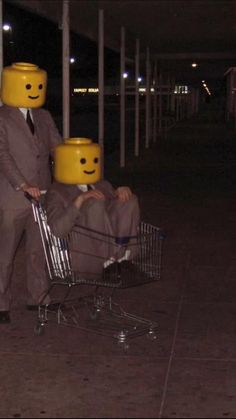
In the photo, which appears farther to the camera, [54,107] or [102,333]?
[54,107]

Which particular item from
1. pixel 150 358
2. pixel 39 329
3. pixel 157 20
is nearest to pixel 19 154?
pixel 39 329

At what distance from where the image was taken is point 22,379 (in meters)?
5.02

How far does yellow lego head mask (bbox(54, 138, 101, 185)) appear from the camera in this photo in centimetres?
566

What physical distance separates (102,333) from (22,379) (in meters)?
0.92

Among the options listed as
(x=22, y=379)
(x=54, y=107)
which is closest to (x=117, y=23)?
(x=22, y=379)

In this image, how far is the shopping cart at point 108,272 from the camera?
548 cm

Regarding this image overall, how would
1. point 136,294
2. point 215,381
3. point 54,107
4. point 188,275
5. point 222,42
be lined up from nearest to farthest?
point 215,381 → point 136,294 → point 188,275 → point 222,42 → point 54,107

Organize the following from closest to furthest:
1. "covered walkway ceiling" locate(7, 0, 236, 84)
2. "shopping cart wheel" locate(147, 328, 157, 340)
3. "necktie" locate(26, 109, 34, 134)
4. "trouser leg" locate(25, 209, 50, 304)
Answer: "shopping cart wheel" locate(147, 328, 157, 340), "necktie" locate(26, 109, 34, 134), "trouser leg" locate(25, 209, 50, 304), "covered walkway ceiling" locate(7, 0, 236, 84)

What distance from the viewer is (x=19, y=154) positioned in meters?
6.09

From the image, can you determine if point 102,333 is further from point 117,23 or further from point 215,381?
point 117,23

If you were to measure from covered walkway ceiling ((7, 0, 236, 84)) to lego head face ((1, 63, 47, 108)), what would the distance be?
667 centimetres

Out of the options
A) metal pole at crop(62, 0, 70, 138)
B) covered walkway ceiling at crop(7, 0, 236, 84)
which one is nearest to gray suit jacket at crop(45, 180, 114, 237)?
metal pole at crop(62, 0, 70, 138)

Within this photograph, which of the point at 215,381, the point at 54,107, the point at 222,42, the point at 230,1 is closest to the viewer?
the point at 215,381

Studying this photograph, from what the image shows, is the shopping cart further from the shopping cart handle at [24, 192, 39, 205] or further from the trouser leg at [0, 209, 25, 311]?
the trouser leg at [0, 209, 25, 311]
